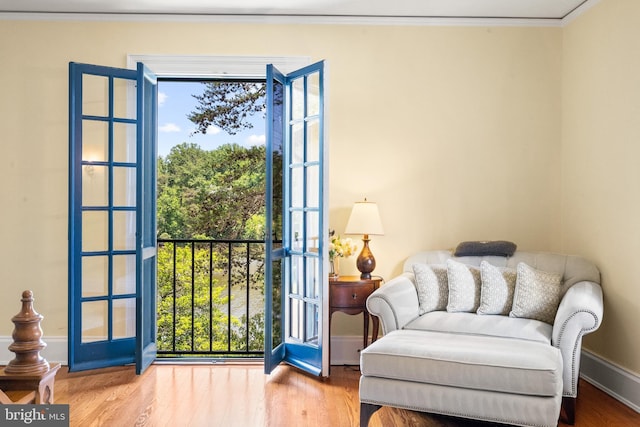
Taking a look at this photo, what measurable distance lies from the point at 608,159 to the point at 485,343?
1.63 m

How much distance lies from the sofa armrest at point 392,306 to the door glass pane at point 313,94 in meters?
1.39

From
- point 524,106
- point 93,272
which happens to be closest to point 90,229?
point 93,272

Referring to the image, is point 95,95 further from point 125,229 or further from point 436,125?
point 436,125

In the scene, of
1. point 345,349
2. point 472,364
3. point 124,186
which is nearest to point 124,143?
point 124,186

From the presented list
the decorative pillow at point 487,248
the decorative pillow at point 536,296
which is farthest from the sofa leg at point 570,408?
the decorative pillow at point 487,248

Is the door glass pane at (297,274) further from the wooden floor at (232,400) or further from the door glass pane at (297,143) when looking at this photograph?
the door glass pane at (297,143)

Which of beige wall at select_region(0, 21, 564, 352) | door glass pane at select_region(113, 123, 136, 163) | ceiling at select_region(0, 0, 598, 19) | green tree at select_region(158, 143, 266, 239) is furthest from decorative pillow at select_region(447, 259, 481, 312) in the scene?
green tree at select_region(158, 143, 266, 239)

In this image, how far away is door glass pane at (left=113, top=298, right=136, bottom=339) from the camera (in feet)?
14.3

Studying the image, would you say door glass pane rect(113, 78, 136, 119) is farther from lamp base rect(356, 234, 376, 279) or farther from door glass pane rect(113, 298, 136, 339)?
lamp base rect(356, 234, 376, 279)

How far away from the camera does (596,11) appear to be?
13.0 feet

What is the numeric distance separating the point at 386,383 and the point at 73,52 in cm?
336

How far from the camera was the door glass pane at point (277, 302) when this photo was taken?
4.10 metres

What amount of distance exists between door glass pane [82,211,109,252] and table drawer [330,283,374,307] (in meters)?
1.74

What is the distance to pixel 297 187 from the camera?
13.9 ft
